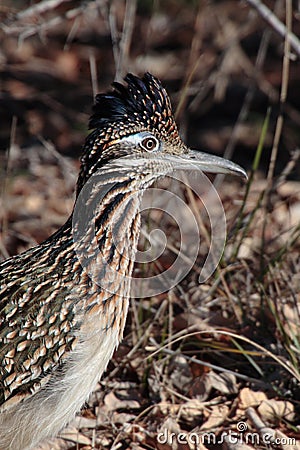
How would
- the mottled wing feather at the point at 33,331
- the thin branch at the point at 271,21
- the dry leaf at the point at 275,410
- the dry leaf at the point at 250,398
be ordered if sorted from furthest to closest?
the thin branch at the point at 271,21 → the dry leaf at the point at 250,398 → the dry leaf at the point at 275,410 → the mottled wing feather at the point at 33,331

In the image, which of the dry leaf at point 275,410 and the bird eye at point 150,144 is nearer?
the bird eye at point 150,144

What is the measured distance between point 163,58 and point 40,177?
10.3 ft

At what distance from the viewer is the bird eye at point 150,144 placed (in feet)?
14.4

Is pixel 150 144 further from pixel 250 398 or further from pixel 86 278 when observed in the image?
pixel 250 398

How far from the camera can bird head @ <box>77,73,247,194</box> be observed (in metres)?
4.32

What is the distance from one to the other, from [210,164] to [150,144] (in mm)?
376

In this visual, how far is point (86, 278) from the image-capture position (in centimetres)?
432

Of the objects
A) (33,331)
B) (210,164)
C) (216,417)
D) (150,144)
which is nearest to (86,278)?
(33,331)

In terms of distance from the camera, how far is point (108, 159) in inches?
170

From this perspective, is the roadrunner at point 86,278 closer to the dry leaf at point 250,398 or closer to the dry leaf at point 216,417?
the dry leaf at point 216,417

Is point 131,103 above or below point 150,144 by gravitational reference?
above

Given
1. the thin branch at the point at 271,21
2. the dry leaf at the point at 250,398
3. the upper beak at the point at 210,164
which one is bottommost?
the dry leaf at the point at 250,398

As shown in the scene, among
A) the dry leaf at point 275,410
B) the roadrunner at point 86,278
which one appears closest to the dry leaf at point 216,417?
the dry leaf at point 275,410

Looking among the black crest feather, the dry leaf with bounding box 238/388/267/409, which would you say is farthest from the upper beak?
the dry leaf with bounding box 238/388/267/409
